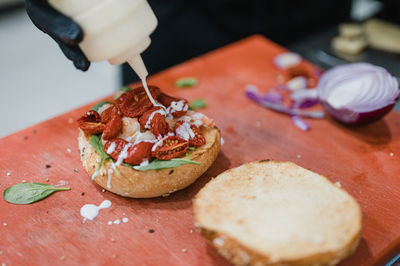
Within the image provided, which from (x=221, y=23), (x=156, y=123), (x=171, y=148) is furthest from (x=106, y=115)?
(x=221, y=23)

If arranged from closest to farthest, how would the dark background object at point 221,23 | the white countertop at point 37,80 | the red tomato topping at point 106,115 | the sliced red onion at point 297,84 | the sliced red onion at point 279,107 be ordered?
the red tomato topping at point 106,115
the sliced red onion at point 279,107
the sliced red onion at point 297,84
the dark background object at point 221,23
the white countertop at point 37,80

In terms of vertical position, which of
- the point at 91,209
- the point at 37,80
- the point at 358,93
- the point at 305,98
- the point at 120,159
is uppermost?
the point at 120,159

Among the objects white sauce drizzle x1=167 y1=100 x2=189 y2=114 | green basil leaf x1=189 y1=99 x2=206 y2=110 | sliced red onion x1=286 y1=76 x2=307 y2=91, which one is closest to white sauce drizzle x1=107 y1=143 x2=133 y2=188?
white sauce drizzle x1=167 y1=100 x2=189 y2=114

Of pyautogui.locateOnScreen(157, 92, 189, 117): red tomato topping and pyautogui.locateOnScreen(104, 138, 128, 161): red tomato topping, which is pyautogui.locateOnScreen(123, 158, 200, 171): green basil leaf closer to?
pyautogui.locateOnScreen(104, 138, 128, 161): red tomato topping

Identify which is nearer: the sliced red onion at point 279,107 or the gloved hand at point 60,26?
the gloved hand at point 60,26

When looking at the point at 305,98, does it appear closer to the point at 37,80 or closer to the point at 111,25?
the point at 111,25

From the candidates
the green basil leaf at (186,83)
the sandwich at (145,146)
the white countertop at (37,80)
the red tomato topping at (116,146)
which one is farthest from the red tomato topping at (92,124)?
the white countertop at (37,80)

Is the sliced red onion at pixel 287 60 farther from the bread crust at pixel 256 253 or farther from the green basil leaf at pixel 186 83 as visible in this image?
the bread crust at pixel 256 253

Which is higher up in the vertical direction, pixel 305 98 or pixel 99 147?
pixel 99 147
